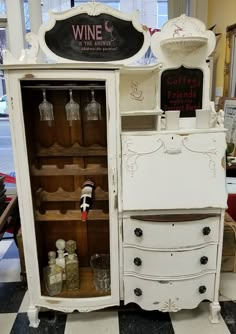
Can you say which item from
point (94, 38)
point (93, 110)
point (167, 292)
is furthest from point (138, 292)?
point (94, 38)

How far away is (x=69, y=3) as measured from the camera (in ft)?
8.50

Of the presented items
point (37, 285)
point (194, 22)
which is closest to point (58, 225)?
point (37, 285)

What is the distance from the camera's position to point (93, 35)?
154cm

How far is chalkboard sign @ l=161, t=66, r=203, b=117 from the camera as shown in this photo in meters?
1.74

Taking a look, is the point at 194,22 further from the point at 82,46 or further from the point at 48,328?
the point at 48,328

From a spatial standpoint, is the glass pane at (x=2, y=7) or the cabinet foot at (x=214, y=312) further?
the glass pane at (x=2, y=7)

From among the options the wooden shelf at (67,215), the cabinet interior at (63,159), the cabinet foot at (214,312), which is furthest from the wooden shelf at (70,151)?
the cabinet foot at (214,312)

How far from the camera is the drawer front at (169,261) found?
1.54 m

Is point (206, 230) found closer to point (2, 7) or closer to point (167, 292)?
point (167, 292)

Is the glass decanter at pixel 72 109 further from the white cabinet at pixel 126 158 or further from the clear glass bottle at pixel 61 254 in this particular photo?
the clear glass bottle at pixel 61 254

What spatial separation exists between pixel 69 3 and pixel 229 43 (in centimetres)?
158

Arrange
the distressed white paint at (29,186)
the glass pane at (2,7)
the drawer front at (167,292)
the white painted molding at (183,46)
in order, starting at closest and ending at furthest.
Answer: the distressed white paint at (29,186), the drawer front at (167,292), the white painted molding at (183,46), the glass pane at (2,7)

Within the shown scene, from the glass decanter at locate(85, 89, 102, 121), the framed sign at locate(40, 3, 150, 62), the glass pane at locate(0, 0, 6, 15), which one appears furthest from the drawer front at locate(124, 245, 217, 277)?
the glass pane at locate(0, 0, 6, 15)

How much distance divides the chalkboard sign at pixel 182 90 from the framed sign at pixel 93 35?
0.28m
